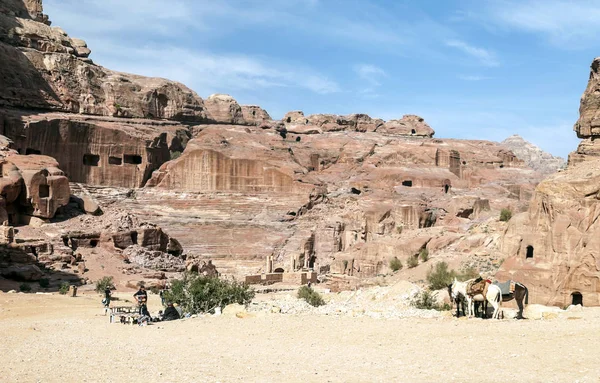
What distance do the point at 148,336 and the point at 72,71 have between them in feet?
227

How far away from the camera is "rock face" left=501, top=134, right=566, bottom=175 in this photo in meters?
152

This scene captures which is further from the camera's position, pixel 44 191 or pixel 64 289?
pixel 44 191

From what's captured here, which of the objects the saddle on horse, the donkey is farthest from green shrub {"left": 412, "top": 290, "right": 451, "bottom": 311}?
the saddle on horse

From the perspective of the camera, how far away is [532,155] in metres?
170

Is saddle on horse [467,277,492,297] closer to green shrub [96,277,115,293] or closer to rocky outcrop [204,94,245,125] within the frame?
green shrub [96,277,115,293]

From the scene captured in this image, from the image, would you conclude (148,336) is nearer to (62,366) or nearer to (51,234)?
(62,366)

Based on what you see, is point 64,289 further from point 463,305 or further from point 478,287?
point 478,287

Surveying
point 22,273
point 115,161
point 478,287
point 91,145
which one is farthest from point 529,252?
point 115,161

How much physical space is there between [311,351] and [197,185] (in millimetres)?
61716

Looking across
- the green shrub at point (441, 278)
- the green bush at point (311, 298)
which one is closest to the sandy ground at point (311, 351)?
the green bush at point (311, 298)

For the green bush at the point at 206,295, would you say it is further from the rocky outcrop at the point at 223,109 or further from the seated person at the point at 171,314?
the rocky outcrop at the point at 223,109

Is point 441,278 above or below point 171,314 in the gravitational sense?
above

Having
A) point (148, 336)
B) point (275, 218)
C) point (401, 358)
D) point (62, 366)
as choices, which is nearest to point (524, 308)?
point (401, 358)

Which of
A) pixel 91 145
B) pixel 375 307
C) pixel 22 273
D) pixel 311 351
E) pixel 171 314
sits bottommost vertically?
pixel 22 273
